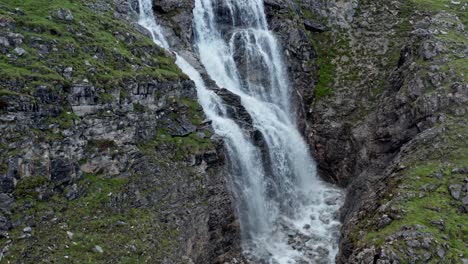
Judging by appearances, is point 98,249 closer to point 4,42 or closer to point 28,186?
point 28,186

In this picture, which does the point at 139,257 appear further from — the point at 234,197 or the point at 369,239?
the point at 369,239

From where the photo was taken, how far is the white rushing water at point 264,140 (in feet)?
92.0

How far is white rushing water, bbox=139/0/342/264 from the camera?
28047 millimetres

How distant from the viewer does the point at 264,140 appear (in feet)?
103

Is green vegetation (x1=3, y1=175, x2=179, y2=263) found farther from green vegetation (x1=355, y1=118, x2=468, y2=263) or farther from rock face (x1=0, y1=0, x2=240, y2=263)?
green vegetation (x1=355, y1=118, x2=468, y2=263)

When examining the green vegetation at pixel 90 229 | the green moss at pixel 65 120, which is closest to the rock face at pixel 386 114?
the green vegetation at pixel 90 229

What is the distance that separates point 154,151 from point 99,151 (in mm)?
3359

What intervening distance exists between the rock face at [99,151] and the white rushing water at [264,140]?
2445mm

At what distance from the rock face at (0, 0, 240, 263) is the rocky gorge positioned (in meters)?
0.06

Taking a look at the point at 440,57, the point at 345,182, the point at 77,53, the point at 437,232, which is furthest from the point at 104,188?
the point at 440,57

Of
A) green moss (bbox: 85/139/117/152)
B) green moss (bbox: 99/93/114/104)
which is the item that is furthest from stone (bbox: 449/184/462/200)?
green moss (bbox: 99/93/114/104)

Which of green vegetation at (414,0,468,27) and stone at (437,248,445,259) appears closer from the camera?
stone at (437,248,445,259)

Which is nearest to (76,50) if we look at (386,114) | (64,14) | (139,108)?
(64,14)

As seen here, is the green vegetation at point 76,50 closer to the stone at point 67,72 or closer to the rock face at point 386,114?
the stone at point 67,72
